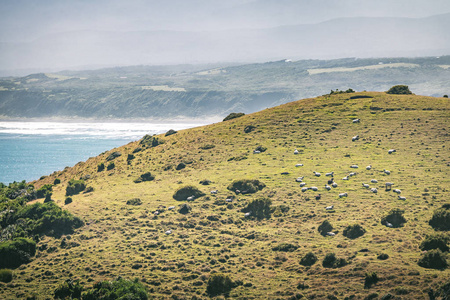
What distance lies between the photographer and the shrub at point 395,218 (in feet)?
204

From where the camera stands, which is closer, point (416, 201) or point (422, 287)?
point (422, 287)

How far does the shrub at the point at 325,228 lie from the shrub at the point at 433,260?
49.9 feet

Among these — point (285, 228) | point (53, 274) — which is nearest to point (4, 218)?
point (53, 274)

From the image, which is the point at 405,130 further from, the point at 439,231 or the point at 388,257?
the point at 388,257

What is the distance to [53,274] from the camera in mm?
59969

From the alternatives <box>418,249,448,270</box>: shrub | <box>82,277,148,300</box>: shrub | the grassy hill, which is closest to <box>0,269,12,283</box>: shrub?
the grassy hill

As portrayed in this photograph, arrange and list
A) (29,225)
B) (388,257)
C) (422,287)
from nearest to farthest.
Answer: (422,287), (388,257), (29,225)

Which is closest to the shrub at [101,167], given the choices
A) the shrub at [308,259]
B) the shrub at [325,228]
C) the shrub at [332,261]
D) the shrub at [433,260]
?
the shrub at [325,228]

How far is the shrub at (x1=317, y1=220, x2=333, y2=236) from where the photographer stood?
63834 millimetres

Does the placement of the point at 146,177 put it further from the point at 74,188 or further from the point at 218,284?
the point at 218,284

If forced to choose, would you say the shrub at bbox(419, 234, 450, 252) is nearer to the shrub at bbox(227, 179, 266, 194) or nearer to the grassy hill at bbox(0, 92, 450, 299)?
the grassy hill at bbox(0, 92, 450, 299)

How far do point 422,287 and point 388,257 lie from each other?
25.9 ft

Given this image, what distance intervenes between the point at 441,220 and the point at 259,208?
28200mm

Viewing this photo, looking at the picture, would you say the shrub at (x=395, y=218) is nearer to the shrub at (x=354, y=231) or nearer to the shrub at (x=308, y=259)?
the shrub at (x=354, y=231)
